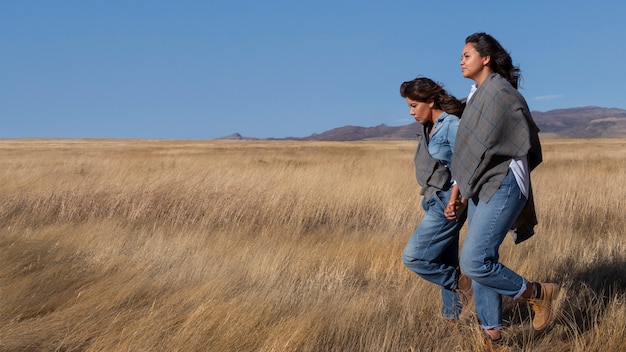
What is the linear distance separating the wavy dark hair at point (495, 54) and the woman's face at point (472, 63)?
0.07ft

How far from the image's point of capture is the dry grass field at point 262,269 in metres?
3.84

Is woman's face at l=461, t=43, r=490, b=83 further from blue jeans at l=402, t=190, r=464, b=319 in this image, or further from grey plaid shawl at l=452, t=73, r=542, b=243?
blue jeans at l=402, t=190, r=464, b=319

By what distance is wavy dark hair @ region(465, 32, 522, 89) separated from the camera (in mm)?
3521

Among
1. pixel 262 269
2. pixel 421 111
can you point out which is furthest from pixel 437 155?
pixel 262 269

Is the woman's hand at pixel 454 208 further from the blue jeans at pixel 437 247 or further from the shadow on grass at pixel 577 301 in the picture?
the shadow on grass at pixel 577 301

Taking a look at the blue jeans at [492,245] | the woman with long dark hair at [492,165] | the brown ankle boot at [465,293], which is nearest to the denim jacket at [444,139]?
the woman with long dark hair at [492,165]

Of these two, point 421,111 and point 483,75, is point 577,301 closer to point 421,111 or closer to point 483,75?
point 421,111

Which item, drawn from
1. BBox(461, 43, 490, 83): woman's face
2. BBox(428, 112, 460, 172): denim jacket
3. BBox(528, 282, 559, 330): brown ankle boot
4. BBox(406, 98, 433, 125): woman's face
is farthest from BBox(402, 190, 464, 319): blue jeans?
BBox(461, 43, 490, 83): woman's face

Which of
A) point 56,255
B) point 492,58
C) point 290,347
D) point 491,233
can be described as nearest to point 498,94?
point 492,58

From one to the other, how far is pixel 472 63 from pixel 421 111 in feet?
1.54

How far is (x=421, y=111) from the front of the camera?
155 inches

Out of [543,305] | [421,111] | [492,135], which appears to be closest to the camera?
[492,135]

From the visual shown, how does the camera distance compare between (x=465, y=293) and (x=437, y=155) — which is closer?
(x=437, y=155)

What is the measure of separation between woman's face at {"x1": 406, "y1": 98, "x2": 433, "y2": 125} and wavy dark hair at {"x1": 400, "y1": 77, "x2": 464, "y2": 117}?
0.07ft
